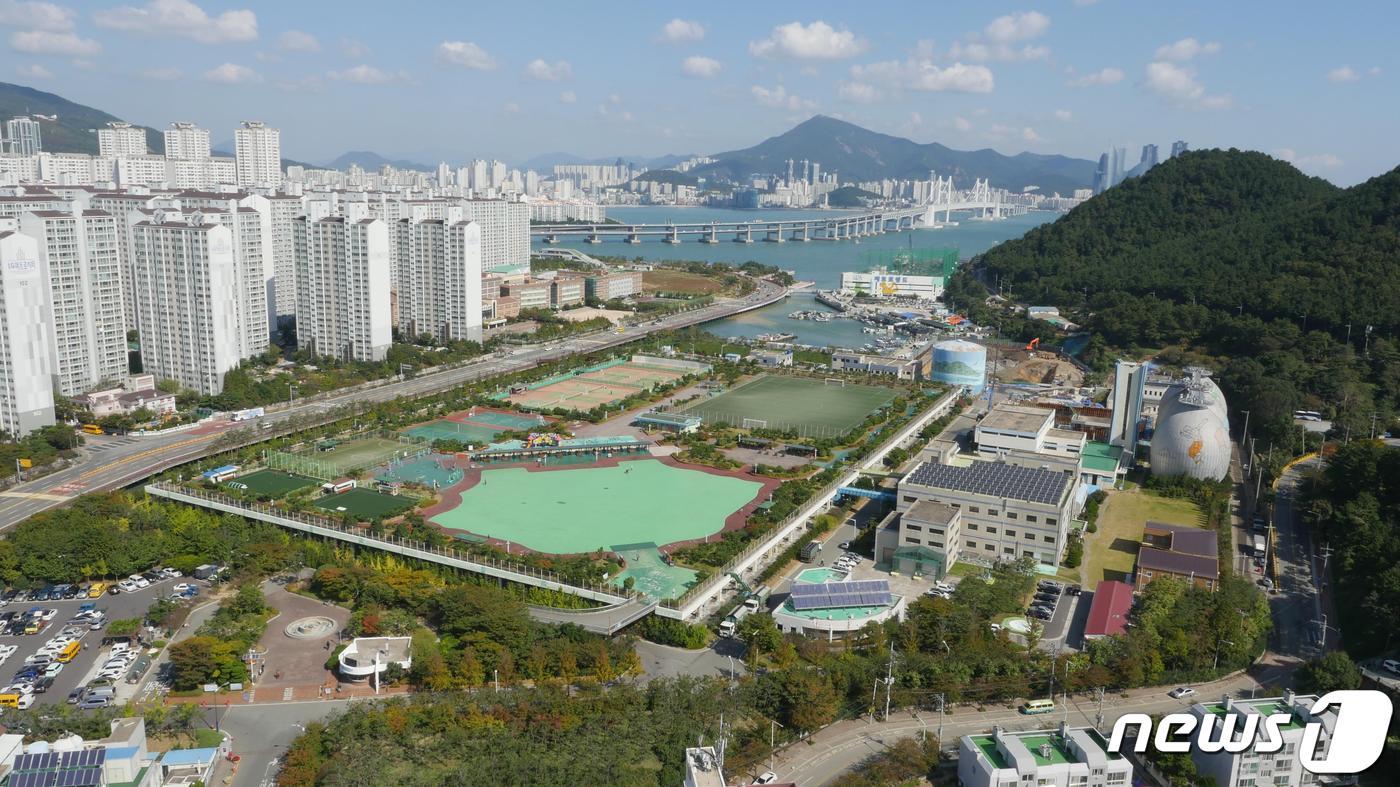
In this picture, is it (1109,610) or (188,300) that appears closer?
(1109,610)

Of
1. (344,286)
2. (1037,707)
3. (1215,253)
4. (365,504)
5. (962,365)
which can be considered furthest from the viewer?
(1215,253)

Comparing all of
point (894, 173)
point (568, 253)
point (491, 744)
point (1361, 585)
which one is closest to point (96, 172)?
point (568, 253)

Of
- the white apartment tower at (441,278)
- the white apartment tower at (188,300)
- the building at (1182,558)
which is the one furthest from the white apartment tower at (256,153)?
the building at (1182,558)

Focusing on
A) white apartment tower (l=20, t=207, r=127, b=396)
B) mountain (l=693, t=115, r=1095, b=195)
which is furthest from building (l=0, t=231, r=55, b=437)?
mountain (l=693, t=115, r=1095, b=195)

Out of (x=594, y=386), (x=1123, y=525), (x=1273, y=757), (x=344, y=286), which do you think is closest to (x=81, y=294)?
(x=344, y=286)

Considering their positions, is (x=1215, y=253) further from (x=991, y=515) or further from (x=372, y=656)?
(x=372, y=656)

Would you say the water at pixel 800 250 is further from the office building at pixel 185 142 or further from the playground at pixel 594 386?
the office building at pixel 185 142

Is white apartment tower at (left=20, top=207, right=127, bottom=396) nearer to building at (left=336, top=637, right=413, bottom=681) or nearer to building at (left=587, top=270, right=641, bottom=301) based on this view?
building at (left=336, top=637, right=413, bottom=681)
